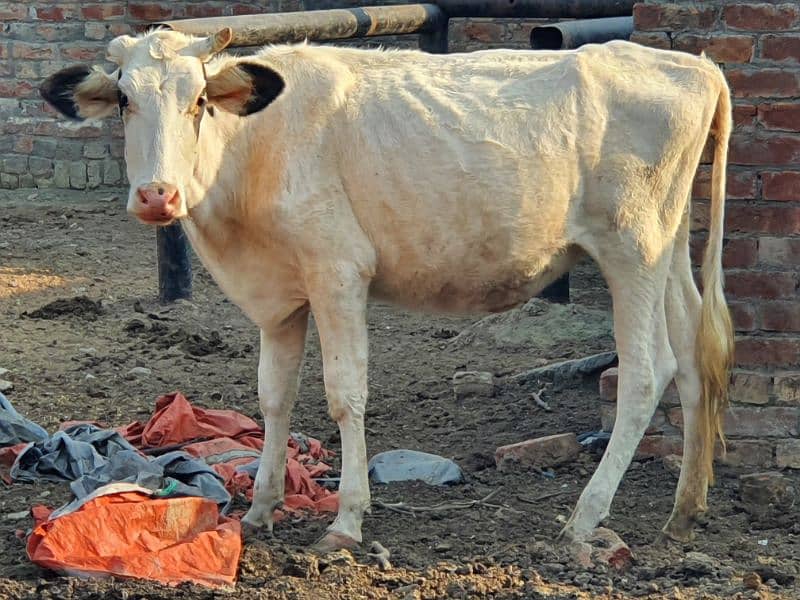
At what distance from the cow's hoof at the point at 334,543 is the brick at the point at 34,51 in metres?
7.15

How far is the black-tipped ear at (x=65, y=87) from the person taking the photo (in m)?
4.94

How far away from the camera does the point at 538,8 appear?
8414 millimetres

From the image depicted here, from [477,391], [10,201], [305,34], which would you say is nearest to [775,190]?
[477,391]

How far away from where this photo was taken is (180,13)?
437 inches

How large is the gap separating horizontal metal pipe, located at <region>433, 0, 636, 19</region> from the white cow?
2.99 metres

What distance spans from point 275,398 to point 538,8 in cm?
391

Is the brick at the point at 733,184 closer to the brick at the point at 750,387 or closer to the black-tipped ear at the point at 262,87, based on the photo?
the brick at the point at 750,387

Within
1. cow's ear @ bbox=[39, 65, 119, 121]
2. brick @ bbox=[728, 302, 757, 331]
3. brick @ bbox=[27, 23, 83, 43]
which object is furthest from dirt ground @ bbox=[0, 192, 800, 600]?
cow's ear @ bbox=[39, 65, 119, 121]

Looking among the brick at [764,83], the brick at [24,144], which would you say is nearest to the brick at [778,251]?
the brick at [764,83]

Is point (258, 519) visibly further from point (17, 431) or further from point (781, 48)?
point (781, 48)

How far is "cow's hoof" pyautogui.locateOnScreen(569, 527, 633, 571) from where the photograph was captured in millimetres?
4895

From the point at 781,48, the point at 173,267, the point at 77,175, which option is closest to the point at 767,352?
the point at 781,48

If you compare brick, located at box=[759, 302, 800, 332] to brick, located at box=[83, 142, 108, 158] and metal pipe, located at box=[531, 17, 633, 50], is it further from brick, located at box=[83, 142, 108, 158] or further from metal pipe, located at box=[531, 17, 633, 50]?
brick, located at box=[83, 142, 108, 158]

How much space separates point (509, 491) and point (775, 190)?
1.58 m
